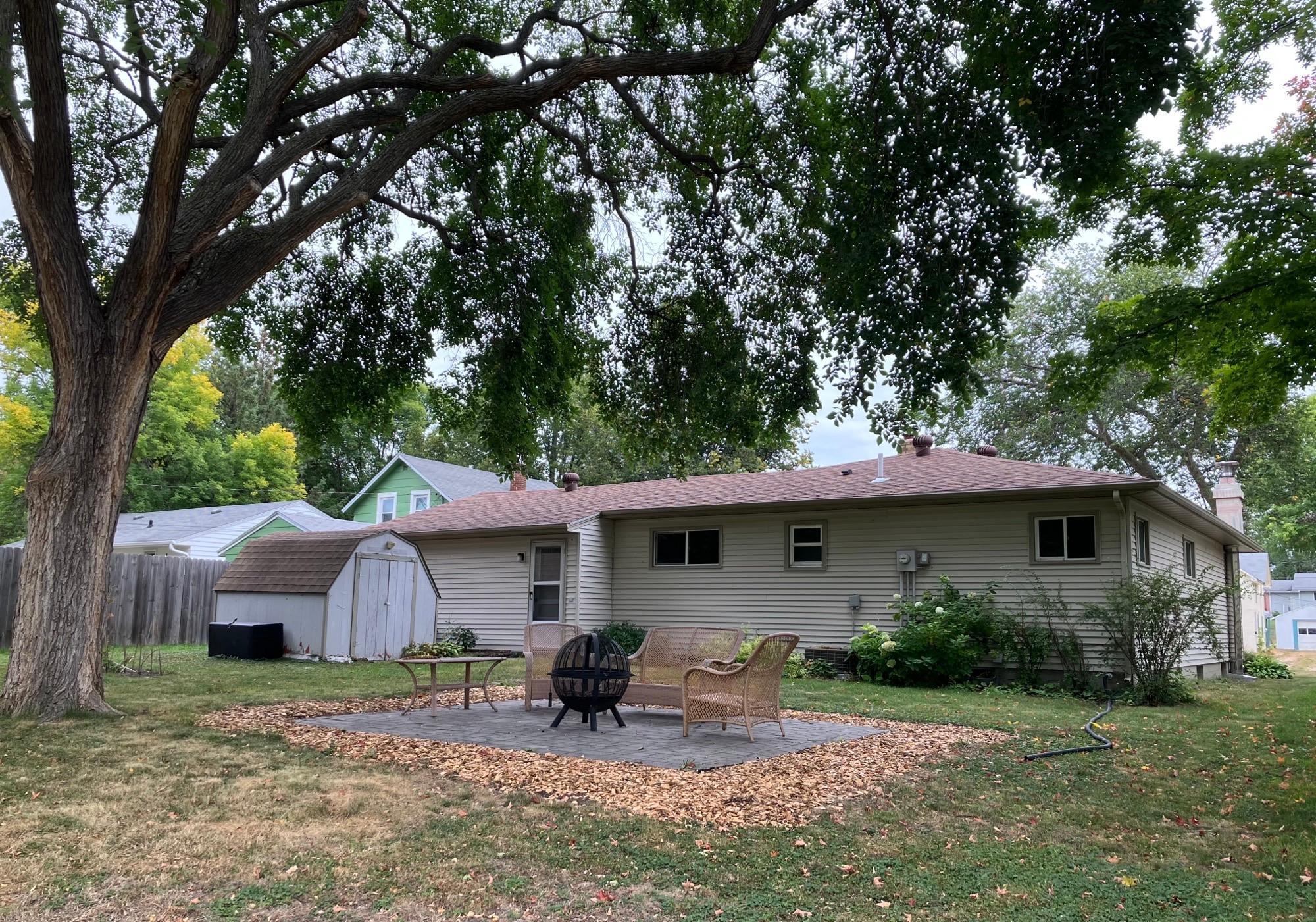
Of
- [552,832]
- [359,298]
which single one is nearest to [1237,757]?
[552,832]

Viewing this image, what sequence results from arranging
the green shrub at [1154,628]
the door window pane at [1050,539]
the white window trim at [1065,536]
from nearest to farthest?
1. the green shrub at [1154,628]
2. the white window trim at [1065,536]
3. the door window pane at [1050,539]

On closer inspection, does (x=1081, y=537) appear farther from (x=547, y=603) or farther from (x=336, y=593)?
(x=336, y=593)

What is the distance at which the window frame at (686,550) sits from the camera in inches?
693

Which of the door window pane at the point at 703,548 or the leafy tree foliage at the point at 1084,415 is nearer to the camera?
the door window pane at the point at 703,548

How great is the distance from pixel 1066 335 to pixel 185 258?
27688mm

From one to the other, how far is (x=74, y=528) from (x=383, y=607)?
10.2m

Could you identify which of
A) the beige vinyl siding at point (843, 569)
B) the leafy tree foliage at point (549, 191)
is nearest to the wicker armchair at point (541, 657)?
the leafy tree foliage at point (549, 191)

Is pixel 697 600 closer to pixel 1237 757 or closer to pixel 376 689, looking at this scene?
pixel 376 689

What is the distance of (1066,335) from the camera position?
29.4m

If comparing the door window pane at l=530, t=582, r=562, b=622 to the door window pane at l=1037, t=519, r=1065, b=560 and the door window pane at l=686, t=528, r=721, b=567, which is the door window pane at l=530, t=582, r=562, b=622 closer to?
the door window pane at l=686, t=528, r=721, b=567

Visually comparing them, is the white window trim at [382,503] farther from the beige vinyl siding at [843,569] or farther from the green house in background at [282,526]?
the beige vinyl siding at [843,569]

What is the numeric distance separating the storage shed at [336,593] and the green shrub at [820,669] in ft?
26.5

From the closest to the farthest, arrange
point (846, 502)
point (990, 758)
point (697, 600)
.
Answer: point (990, 758) < point (846, 502) < point (697, 600)

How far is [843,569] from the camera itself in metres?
16.1
